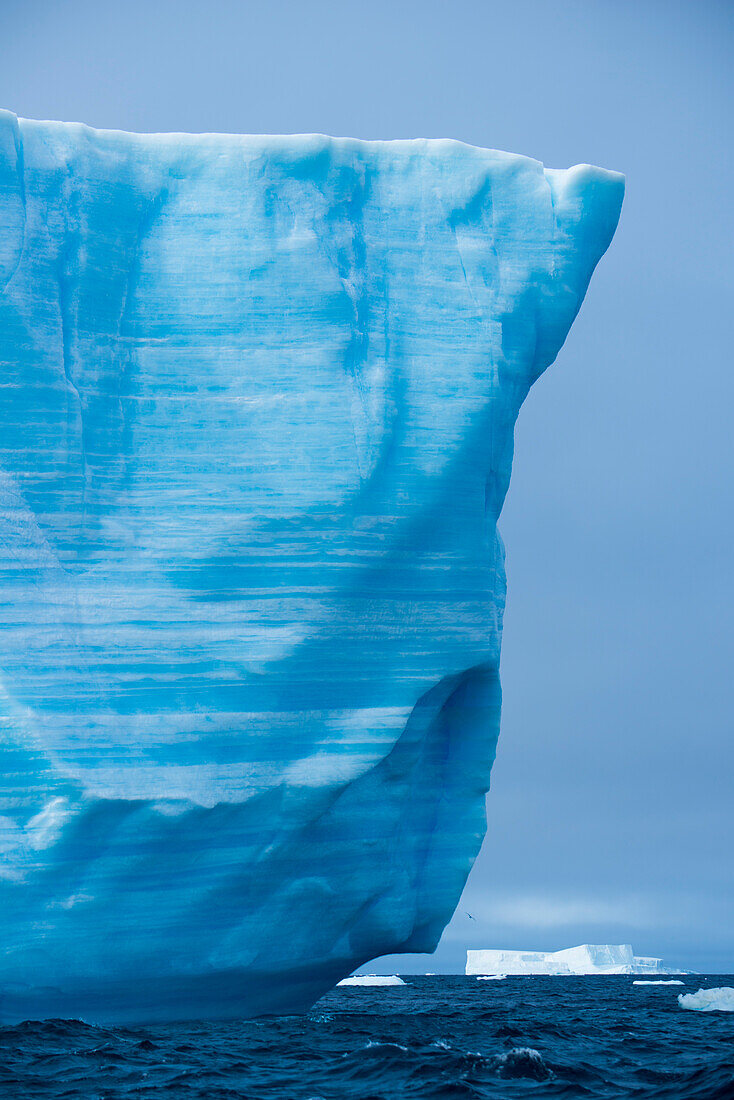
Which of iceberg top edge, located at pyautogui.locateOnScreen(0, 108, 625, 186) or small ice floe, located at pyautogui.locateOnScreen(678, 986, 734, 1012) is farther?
small ice floe, located at pyautogui.locateOnScreen(678, 986, 734, 1012)

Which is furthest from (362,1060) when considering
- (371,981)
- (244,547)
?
(371,981)

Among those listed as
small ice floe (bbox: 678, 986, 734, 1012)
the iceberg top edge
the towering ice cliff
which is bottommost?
small ice floe (bbox: 678, 986, 734, 1012)

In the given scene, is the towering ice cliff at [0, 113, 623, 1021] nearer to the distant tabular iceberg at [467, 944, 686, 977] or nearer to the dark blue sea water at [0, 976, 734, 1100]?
the dark blue sea water at [0, 976, 734, 1100]

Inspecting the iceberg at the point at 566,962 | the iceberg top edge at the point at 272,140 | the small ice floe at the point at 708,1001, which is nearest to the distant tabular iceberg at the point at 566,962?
the iceberg at the point at 566,962

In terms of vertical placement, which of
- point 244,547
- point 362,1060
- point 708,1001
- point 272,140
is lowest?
point 362,1060

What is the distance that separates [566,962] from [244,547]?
2072 cm

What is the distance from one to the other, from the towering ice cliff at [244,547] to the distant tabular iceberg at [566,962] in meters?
18.3

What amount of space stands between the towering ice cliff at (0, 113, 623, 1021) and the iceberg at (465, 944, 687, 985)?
1831cm

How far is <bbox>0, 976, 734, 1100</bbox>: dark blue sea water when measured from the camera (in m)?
6.26

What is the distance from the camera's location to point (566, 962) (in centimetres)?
2672

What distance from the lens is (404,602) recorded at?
9070 mm

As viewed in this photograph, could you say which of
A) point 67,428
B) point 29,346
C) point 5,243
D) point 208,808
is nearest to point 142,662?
point 208,808

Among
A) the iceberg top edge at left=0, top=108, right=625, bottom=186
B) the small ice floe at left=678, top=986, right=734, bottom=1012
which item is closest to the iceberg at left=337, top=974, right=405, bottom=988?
the small ice floe at left=678, top=986, right=734, bottom=1012

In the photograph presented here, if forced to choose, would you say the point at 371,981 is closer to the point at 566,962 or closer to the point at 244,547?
the point at 566,962
